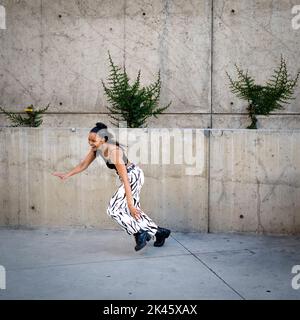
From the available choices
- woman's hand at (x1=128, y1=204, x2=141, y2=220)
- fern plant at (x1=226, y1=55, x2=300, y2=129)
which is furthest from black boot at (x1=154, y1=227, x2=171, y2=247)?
fern plant at (x1=226, y1=55, x2=300, y2=129)

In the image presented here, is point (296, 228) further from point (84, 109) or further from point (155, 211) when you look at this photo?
point (84, 109)

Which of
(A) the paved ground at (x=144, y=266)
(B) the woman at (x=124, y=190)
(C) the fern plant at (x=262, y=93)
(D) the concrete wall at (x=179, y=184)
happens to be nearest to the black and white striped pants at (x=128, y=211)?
(B) the woman at (x=124, y=190)

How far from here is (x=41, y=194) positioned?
5.97 meters

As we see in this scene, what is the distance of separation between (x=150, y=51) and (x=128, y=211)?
133 inches

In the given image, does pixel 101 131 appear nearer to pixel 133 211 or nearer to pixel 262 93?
pixel 133 211

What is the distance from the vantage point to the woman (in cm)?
455

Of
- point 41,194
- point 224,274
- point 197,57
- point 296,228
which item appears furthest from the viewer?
point 197,57

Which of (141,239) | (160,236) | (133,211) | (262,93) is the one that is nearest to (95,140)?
(133,211)

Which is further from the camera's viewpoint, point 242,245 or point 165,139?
point 165,139

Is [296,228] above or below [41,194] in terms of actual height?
below

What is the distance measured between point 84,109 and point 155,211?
247 cm

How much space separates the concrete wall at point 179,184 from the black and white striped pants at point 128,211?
95 cm
